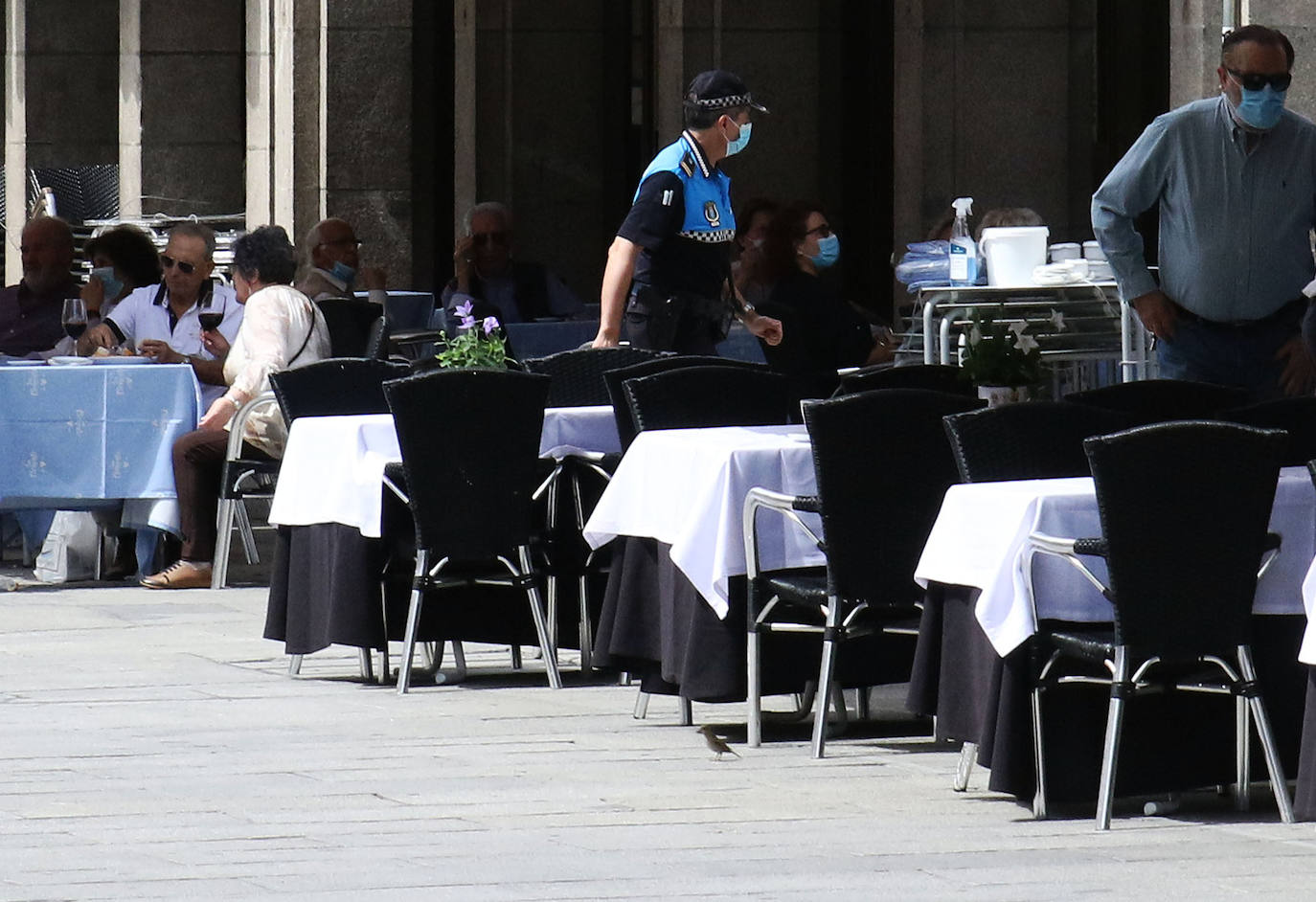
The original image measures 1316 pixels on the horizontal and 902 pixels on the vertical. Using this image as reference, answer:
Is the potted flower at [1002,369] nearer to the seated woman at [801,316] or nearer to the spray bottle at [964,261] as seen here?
the seated woman at [801,316]

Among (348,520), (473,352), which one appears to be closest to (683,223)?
(473,352)

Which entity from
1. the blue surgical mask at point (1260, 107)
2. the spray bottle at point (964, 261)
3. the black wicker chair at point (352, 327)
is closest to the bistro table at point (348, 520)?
the blue surgical mask at point (1260, 107)

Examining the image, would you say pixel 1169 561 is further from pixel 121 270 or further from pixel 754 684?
pixel 121 270

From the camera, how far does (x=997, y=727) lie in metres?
6.79

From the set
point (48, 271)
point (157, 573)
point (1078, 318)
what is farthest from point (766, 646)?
point (48, 271)

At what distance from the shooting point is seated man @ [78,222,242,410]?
1295cm

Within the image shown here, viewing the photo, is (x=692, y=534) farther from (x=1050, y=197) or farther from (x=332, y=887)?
(x=1050, y=197)

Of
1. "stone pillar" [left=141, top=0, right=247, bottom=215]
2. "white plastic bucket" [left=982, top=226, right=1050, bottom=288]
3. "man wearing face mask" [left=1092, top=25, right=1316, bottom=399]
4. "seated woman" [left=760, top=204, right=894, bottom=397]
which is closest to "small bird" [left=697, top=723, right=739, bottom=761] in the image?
"man wearing face mask" [left=1092, top=25, right=1316, bottom=399]

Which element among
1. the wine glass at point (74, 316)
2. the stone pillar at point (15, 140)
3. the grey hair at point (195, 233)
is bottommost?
the wine glass at point (74, 316)

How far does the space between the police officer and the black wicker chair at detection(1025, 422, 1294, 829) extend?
3504mm

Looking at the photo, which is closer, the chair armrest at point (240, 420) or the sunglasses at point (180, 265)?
the chair armrest at point (240, 420)

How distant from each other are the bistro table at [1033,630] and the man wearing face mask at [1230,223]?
5.13 ft

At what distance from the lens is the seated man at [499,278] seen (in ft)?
49.6

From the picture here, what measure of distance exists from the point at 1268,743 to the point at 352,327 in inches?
294
